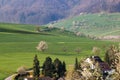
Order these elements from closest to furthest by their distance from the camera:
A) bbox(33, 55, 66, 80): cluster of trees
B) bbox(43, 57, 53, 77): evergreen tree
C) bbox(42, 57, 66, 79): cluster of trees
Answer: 1. bbox(33, 55, 66, 80): cluster of trees
2. bbox(43, 57, 53, 77): evergreen tree
3. bbox(42, 57, 66, 79): cluster of trees

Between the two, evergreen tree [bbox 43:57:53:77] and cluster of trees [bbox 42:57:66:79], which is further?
cluster of trees [bbox 42:57:66:79]

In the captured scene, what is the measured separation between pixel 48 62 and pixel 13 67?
37.0 meters

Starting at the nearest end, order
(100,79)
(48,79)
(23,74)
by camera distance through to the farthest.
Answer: (100,79), (48,79), (23,74)

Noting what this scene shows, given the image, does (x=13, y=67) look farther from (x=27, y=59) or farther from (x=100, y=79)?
(x=100, y=79)

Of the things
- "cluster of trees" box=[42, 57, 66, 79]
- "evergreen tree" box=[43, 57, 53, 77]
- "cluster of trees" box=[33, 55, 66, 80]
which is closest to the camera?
"cluster of trees" box=[33, 55, 66, 80]

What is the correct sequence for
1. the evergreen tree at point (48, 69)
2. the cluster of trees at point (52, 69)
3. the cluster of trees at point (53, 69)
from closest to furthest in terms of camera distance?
1. the cluster of trees at point (52, 69)
2. the evergreen tree at point (48, 69)
3. the cluster of trees at point (53, 69)

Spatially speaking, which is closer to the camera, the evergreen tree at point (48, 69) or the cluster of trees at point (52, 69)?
the cluster of trees at point (52, 69)

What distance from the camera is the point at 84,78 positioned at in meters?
31.9

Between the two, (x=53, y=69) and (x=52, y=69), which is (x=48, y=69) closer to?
(x=52, y=69)

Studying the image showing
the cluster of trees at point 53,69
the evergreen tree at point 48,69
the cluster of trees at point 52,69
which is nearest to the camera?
the cluster of trees at point 52,69

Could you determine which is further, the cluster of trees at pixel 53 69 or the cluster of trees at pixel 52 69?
the cluster of trees at pixel 53 69

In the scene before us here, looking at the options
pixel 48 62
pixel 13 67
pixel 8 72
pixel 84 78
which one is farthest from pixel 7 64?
pixel 84 78

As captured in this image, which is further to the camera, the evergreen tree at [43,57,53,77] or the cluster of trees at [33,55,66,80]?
the evergreen tree at [43,57,53,77]

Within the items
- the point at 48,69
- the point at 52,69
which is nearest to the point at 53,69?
the point at 52,69
